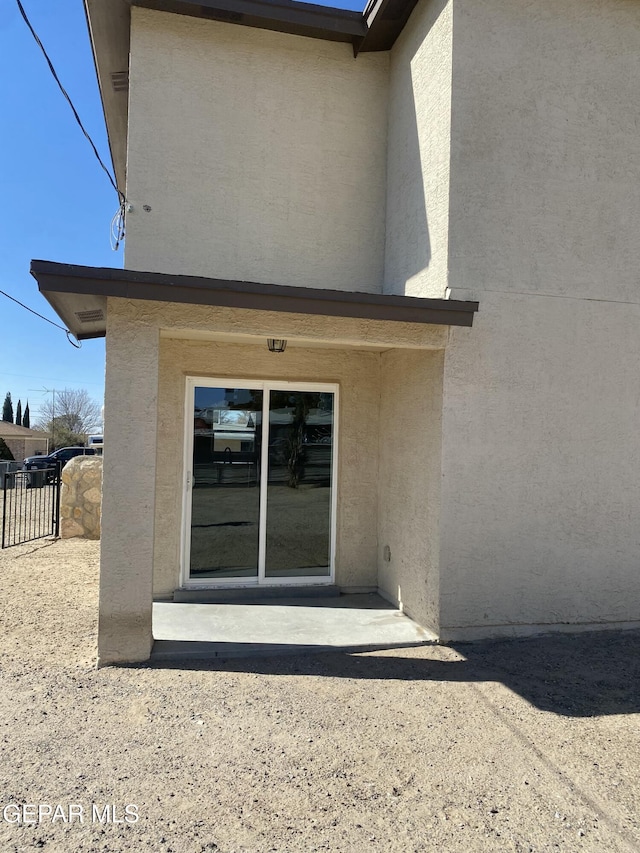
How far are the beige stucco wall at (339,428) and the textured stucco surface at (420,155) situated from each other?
1288 millimetres

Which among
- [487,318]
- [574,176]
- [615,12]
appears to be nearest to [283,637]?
[487,318]

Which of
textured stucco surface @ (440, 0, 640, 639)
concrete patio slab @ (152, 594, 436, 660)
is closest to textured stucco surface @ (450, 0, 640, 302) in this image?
textured stucco surface @ (440, 0, 640, 639)

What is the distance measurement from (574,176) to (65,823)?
6972mm

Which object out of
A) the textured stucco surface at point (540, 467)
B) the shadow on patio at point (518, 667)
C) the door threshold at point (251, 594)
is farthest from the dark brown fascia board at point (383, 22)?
the shadow on patio at point (518, 667)

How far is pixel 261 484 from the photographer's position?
7.09 m

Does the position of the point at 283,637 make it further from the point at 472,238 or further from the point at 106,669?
the point at 472,238

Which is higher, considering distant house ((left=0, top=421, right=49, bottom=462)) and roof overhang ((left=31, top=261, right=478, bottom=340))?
roof overhang ((left=31, top=261, right=478, bottom=340))

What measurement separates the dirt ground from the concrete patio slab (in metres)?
0.19

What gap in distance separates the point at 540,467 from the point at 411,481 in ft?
4.42

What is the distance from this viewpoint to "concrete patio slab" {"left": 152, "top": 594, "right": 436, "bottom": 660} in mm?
5328

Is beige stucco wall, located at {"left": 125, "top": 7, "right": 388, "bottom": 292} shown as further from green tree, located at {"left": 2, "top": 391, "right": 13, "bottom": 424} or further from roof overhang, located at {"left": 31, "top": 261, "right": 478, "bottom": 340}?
green tree, located at {"left": 2, "top": 391, "right": 13, "bottom": 424}

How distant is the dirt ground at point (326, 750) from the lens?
2953mm

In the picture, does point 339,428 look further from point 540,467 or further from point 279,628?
point 279,628

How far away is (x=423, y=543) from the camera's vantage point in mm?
5996
